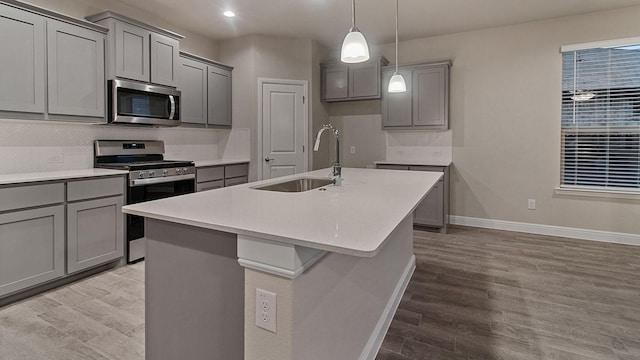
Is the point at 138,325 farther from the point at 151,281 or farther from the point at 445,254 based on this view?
the point at 445,254

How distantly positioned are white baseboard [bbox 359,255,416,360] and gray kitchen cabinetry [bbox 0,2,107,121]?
9.97ft

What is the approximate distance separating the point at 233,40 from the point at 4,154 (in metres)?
3.11

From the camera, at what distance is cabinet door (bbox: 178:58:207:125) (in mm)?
4250

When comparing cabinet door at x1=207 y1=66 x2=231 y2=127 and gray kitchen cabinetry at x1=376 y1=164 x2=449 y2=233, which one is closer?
gray kitchen cabinetry at x1=376 y1=164 x2=449 y2=233

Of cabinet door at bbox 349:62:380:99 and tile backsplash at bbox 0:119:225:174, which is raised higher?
cabinet door at bbox 349:62:380:99

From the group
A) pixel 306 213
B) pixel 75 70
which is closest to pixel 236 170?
pixel 75 70

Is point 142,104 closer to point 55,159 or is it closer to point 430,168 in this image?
point 55,159

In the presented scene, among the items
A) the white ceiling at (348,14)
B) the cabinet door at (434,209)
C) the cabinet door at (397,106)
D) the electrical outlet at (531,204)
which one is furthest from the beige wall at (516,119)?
the cabinet door at (434,209)

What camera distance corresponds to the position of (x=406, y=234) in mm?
2875

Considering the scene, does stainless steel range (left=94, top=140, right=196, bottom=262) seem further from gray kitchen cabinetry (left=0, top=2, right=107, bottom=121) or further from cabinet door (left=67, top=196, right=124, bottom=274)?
gray kitchen cabinetry (left=0, top=2, right=107, bottom=121)

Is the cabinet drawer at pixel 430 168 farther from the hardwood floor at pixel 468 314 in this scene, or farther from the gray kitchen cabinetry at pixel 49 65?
the gray kitchen cabinetry at pixel 49 65

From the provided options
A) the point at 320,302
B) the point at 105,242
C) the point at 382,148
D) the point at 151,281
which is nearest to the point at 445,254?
the point at 382,148

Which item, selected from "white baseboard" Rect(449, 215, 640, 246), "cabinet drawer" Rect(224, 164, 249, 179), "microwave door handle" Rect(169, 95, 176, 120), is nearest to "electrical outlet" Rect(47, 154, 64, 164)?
"microwave door handle" Rect(169, 95, 176, 120)

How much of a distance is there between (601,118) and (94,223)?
547 centimetres
